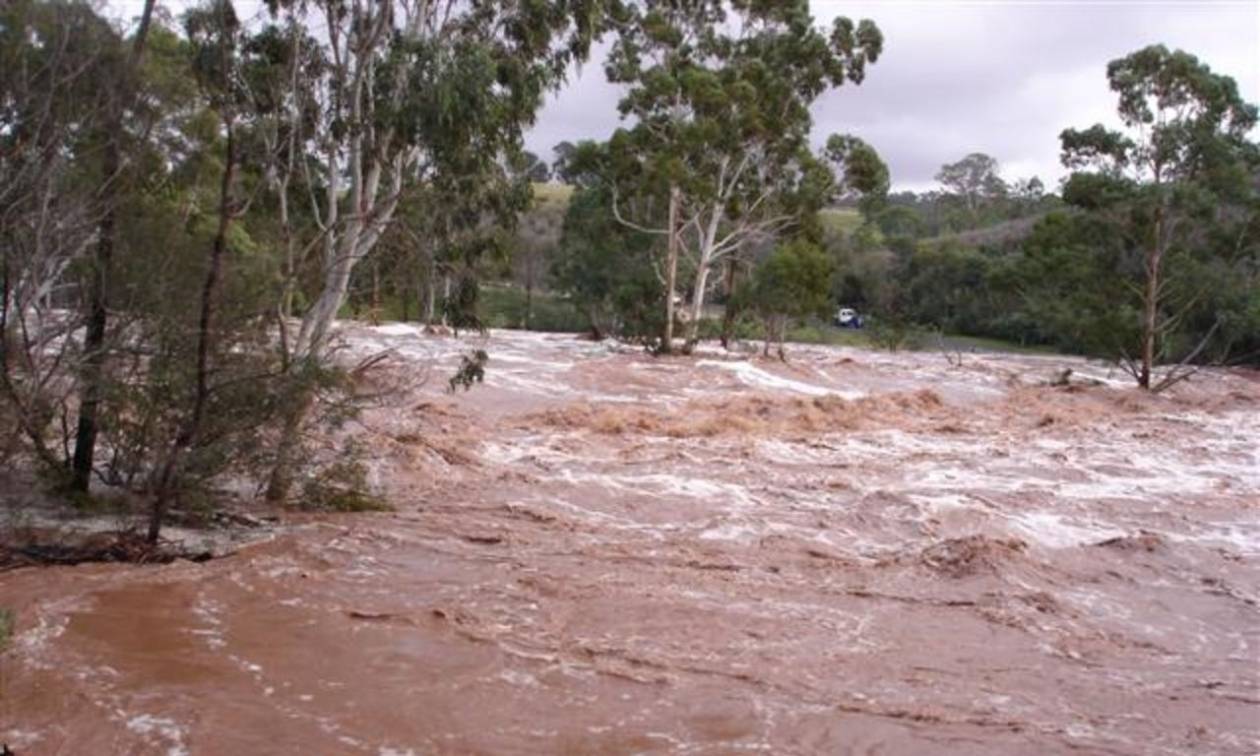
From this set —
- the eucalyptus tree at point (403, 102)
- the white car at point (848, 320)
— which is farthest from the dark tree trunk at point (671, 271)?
the white car at point (848, 320)

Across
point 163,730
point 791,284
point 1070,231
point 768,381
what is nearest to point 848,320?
point 791,284

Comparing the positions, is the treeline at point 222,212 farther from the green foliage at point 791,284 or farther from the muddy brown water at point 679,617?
the green foliage at point 791,284

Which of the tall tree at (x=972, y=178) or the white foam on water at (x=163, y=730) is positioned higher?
the tall tree at (x=972, y=178)

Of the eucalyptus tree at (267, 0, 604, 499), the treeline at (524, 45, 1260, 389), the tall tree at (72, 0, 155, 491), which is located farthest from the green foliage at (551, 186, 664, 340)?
the tall tree at (72, 0, 155, 491)

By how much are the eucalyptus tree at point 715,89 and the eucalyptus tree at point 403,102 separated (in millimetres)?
18465

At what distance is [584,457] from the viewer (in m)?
15.2

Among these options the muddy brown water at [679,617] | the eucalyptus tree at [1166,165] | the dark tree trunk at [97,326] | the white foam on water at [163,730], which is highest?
the eucalyptus tree at [1166,165]

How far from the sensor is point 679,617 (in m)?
7.67

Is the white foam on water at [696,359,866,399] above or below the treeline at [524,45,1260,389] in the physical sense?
below

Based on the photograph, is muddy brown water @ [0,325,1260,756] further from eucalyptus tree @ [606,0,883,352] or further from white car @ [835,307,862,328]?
white car @ [835,307,862,328]

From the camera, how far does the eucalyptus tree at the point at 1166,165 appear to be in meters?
27.5

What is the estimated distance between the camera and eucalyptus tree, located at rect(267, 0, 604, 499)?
31.5 ft

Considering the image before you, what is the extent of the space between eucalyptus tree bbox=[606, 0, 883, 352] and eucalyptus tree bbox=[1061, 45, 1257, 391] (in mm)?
6773

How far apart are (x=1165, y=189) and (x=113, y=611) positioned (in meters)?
27.8
